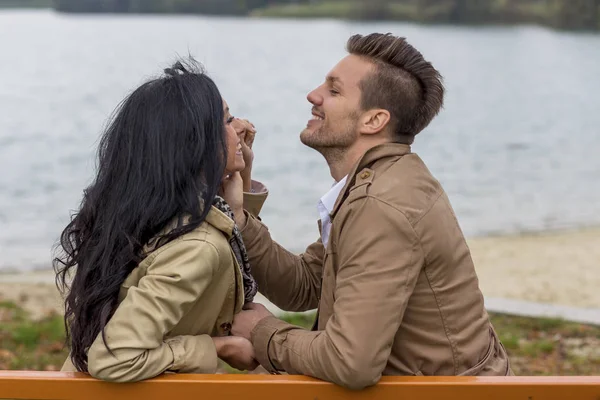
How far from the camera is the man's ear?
8.81ft

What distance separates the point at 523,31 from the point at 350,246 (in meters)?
66.9

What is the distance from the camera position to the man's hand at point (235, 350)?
2555 millimetres

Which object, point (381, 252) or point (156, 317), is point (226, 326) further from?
point (381, 252)

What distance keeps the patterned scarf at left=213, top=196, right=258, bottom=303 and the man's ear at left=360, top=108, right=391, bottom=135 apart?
0.49 m

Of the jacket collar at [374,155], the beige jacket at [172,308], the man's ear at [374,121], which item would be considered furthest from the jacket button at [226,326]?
the man's ear at [374,121]

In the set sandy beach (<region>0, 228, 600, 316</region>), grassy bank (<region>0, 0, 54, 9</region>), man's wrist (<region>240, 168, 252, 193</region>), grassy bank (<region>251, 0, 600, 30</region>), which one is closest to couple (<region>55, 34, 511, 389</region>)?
man's wrist (<region>240, 168, 252, 193</region>)

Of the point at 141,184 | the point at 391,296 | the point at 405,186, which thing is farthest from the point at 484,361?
the point at 141,184

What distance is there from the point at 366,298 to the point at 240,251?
1.70ft

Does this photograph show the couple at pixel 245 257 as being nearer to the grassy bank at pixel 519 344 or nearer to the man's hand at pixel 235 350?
the man's hand at pixel 235 350

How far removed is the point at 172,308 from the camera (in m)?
2.25

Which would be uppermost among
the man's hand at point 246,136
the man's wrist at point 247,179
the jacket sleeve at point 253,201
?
the man's hand at point 246,136

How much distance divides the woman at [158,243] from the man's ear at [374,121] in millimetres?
420

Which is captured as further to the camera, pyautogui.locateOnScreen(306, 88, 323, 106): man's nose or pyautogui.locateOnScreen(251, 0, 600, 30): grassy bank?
pyautogui.locateOnScreen(251, 0, 600, 30): grassy bank

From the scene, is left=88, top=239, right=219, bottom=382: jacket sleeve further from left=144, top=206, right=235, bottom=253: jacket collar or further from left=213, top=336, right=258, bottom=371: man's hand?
left=213, top=336, right=258, bottom=371: man's hand
